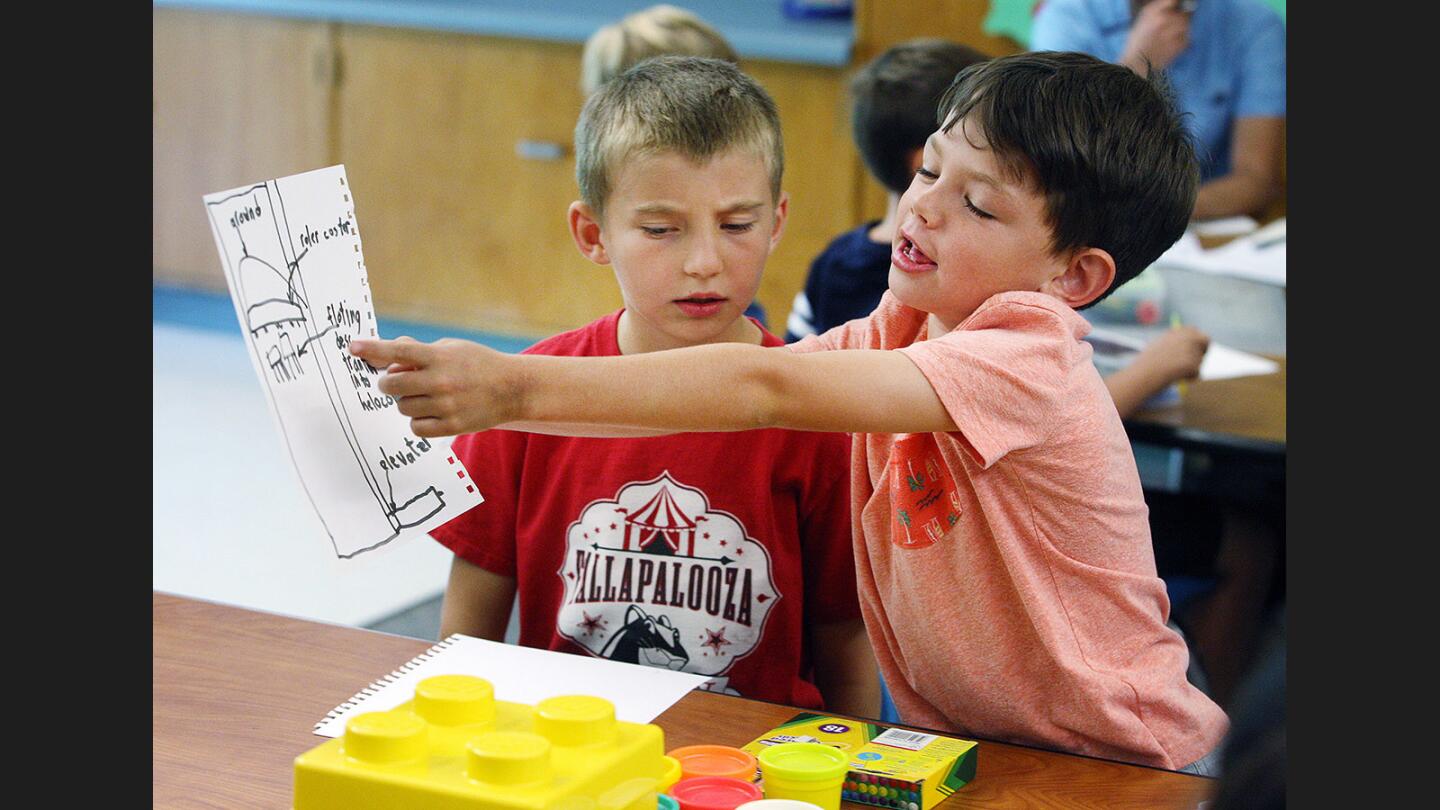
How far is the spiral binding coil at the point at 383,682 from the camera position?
3.39ft

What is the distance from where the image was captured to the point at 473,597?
1.37m

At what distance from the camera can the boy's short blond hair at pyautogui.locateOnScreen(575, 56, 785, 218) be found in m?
1.26

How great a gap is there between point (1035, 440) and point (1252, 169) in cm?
222

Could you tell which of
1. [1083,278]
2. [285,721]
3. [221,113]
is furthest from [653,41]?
[221,113]

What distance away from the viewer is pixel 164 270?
17.0ft

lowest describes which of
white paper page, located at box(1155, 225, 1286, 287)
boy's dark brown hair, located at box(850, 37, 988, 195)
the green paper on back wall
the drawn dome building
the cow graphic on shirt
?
the cow graphic on shirt

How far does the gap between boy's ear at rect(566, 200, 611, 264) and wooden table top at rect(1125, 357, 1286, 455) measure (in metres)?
0.86

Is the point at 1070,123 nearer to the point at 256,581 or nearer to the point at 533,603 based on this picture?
the point at 533,603

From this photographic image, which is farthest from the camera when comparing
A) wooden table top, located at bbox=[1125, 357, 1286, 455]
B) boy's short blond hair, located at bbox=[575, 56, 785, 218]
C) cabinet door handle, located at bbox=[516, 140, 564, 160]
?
cabinet door handle, located at bbox=[516, 140, 564, 160]

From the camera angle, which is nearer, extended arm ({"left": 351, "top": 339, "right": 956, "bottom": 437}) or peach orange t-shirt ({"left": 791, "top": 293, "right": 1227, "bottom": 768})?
extended arm ({"left": 351, "top": 339, "right": 956, "bottom": 437})

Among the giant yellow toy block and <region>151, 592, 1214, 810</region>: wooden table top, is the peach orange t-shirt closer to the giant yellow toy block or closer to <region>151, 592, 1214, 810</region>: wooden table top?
<region>151, 592, 1214, 810</region>: wooden table top

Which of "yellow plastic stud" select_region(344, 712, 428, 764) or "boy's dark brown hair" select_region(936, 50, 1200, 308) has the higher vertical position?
"boy's dark brown hair" select_region(936, 50, 1200, 308)

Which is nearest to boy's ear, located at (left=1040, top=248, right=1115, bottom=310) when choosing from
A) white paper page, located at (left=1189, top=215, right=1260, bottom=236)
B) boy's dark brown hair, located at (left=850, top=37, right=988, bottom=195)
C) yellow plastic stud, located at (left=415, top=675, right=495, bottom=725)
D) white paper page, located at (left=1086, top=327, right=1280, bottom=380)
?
yellow plastic stud, located at (left=415, top=675, right=495, bottom=725)

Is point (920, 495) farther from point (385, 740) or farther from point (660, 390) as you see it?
point (385, 740)
